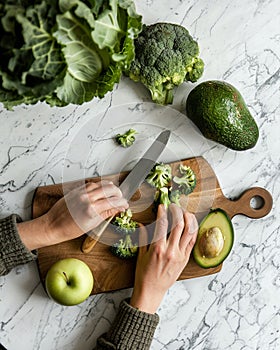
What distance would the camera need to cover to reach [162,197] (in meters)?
1.57

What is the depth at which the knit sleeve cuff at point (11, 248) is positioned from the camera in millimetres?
1523

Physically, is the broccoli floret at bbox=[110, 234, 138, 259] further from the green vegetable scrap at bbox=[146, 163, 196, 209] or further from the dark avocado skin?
the dark avocado skin

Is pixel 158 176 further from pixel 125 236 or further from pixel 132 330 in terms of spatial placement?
pixel 132 330

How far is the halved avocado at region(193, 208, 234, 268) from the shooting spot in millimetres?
1567

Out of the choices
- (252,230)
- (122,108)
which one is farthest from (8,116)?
(252,230)

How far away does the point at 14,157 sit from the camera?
160 cm

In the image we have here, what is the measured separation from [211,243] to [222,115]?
324mm

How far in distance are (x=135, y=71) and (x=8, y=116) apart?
1.15ft

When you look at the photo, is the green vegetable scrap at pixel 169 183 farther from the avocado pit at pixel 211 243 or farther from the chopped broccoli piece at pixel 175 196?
the avocado pit at pixel 211 243

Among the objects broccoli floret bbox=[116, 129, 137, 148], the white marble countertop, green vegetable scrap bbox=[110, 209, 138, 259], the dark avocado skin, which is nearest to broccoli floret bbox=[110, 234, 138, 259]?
green vegetable scrap bbox=[110, 209, 138, 259]

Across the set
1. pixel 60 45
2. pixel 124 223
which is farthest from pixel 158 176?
pixel 60 45

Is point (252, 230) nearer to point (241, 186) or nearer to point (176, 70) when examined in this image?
point (241, 186)

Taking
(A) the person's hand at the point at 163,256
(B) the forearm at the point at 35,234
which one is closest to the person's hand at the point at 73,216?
(B) the forearm at the point at 35,234

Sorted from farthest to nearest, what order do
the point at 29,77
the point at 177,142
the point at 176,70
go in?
the point at 177,142
the point at 176,70
the point at 29,77
